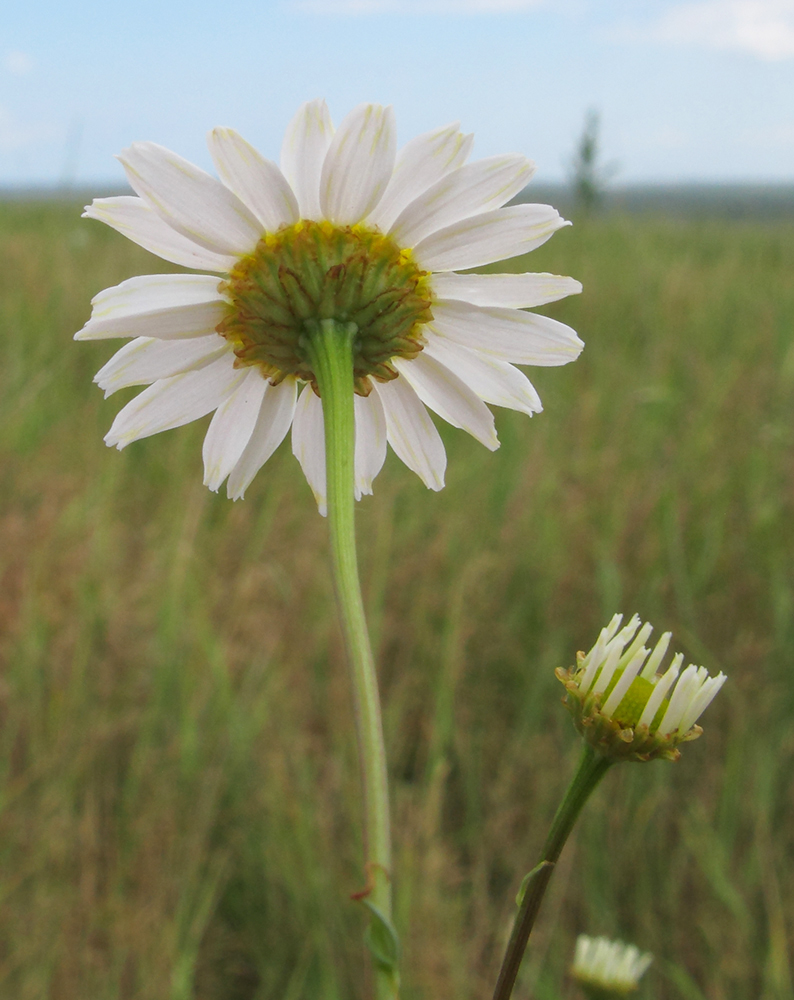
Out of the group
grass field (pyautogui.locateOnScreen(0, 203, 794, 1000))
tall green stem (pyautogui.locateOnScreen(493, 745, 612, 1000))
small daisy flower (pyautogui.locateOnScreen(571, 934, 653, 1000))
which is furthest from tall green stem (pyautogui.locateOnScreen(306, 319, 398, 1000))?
grass field (pyautogui.locateOnScreen(0, 203, 794, 1000))

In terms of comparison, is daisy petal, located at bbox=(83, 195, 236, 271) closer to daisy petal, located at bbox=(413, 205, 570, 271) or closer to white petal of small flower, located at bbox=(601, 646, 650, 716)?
daisy petal, located at bbox=(413, 205, 570, 271)

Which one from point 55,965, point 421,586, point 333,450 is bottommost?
point 55,965

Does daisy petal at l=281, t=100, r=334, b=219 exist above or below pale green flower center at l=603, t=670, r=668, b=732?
above

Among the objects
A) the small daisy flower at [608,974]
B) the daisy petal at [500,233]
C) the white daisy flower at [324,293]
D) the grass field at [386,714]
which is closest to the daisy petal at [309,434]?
the white daisy flower at [324,293]

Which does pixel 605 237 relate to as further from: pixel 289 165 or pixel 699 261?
pixel 289 165

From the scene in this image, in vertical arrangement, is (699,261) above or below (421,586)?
above

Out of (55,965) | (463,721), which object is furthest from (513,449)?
(55,965)

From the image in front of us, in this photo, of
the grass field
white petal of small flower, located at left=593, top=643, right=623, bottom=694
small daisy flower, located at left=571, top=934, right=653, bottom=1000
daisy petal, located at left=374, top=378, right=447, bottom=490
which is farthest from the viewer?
the grass field
